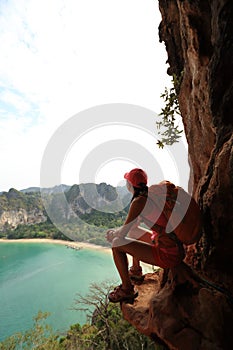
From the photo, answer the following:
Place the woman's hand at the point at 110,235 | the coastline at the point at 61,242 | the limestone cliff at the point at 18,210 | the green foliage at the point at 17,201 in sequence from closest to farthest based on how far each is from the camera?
the woman's hand at the point at 110,235
the coastline at the point at 61,242
the limestone cliff at the point at 18,210
the green foliage at the point at 17,201

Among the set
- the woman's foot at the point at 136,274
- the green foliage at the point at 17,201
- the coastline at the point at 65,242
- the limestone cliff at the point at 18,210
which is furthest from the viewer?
the green foliage at the point at 17,201

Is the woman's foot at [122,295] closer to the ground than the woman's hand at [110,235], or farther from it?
closer to the ground

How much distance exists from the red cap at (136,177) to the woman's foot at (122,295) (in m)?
1.35

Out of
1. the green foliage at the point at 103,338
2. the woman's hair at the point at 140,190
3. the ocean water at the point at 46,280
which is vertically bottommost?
the ocean water at the point at 46,280

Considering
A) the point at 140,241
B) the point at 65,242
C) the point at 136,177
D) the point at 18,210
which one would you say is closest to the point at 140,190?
the point at 136,177

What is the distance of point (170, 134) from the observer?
5152 millimetres

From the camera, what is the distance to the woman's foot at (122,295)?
2686mm

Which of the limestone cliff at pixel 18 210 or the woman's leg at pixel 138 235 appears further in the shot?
the limestone cliff at pixel 18 210

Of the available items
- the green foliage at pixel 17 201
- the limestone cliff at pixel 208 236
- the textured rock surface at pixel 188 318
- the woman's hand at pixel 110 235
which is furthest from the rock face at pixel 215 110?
the green foliage at pixel 17 201

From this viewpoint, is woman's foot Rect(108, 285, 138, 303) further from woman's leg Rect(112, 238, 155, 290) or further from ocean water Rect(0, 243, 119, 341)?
ocean water Rect(0, 243, 119, 341)

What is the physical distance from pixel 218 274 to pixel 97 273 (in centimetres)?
3338

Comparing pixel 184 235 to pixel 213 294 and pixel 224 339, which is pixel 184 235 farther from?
pixel 224 339

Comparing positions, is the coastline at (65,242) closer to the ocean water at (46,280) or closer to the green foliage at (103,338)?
the ocean water at (46,280)

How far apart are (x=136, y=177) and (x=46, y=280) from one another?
33.9 metres
